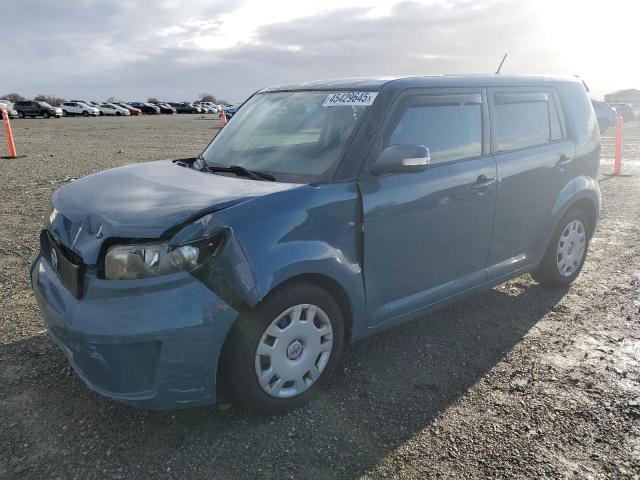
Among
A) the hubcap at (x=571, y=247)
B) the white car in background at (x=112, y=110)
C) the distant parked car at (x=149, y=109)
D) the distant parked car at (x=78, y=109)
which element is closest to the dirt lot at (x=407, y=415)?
the hubcap at (x=571, y=247)

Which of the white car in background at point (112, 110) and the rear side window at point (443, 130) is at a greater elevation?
the rear side window at point (443, 130)

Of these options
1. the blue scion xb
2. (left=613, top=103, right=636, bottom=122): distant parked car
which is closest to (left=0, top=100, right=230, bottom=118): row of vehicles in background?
(left=613, top=103, right=636, bottom=122): distant parked car

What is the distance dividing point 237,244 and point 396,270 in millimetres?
1161

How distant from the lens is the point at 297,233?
2.79m

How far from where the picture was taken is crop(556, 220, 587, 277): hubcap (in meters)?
4.77

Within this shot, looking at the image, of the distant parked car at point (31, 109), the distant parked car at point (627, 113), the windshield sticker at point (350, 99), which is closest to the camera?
the windshield sticker at point (350, 99)

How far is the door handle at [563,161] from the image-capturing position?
4.45 metres

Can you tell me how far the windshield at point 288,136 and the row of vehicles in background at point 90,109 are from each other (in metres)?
29.2

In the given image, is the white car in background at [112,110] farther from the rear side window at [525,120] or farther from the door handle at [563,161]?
the door handle at [563,161]

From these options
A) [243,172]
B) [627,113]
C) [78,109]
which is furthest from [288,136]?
[78,109]

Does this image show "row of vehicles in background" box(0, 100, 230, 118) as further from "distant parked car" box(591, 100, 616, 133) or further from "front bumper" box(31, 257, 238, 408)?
"front bumper" box(31, 257, 238, 408)

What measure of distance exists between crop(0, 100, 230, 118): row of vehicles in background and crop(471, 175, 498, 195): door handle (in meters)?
29.8

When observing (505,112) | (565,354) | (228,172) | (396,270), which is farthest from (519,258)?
(228,172)

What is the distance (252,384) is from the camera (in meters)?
2.76
